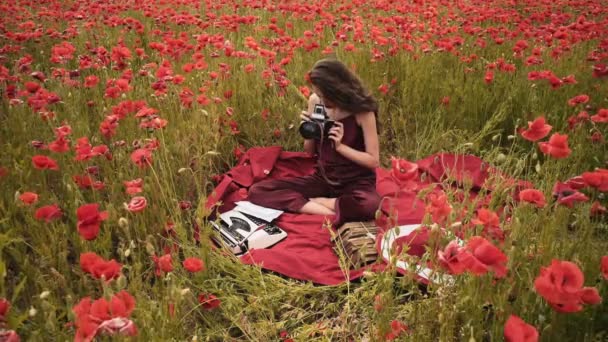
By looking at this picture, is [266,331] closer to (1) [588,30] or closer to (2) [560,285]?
(2) [560,285]

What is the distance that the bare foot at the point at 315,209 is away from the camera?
2773 mm

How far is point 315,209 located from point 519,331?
5.96 ft

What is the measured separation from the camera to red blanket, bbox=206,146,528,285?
2178mm

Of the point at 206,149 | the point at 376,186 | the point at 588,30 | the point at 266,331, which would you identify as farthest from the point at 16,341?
the point at 588,30

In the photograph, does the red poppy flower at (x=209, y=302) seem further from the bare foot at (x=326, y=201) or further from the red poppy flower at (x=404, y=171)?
the bare foot at (x=326, y=201)

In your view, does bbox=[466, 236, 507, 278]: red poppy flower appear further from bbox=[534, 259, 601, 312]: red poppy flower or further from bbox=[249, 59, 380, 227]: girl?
bbox=[249, 59, 380, 227]: girl

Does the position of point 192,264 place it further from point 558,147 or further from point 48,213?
point 558,147

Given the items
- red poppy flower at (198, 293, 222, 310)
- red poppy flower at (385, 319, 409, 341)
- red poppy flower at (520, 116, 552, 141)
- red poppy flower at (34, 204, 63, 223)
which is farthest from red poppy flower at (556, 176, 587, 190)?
red poppy flower at (34, 204, 63, 223)

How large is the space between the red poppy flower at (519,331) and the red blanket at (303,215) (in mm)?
635

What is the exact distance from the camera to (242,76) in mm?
3426

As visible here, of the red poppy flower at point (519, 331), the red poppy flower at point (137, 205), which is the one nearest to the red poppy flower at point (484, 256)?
the red poppy flower at point (519, 331)

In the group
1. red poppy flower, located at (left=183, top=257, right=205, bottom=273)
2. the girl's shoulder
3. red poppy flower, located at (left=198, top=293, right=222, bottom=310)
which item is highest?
red poppy flower, located at (left=183, top=257, right=205, bottom=273)

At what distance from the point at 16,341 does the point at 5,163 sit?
1.48 meters

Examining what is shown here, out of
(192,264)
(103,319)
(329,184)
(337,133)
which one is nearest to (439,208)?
(192,264)
